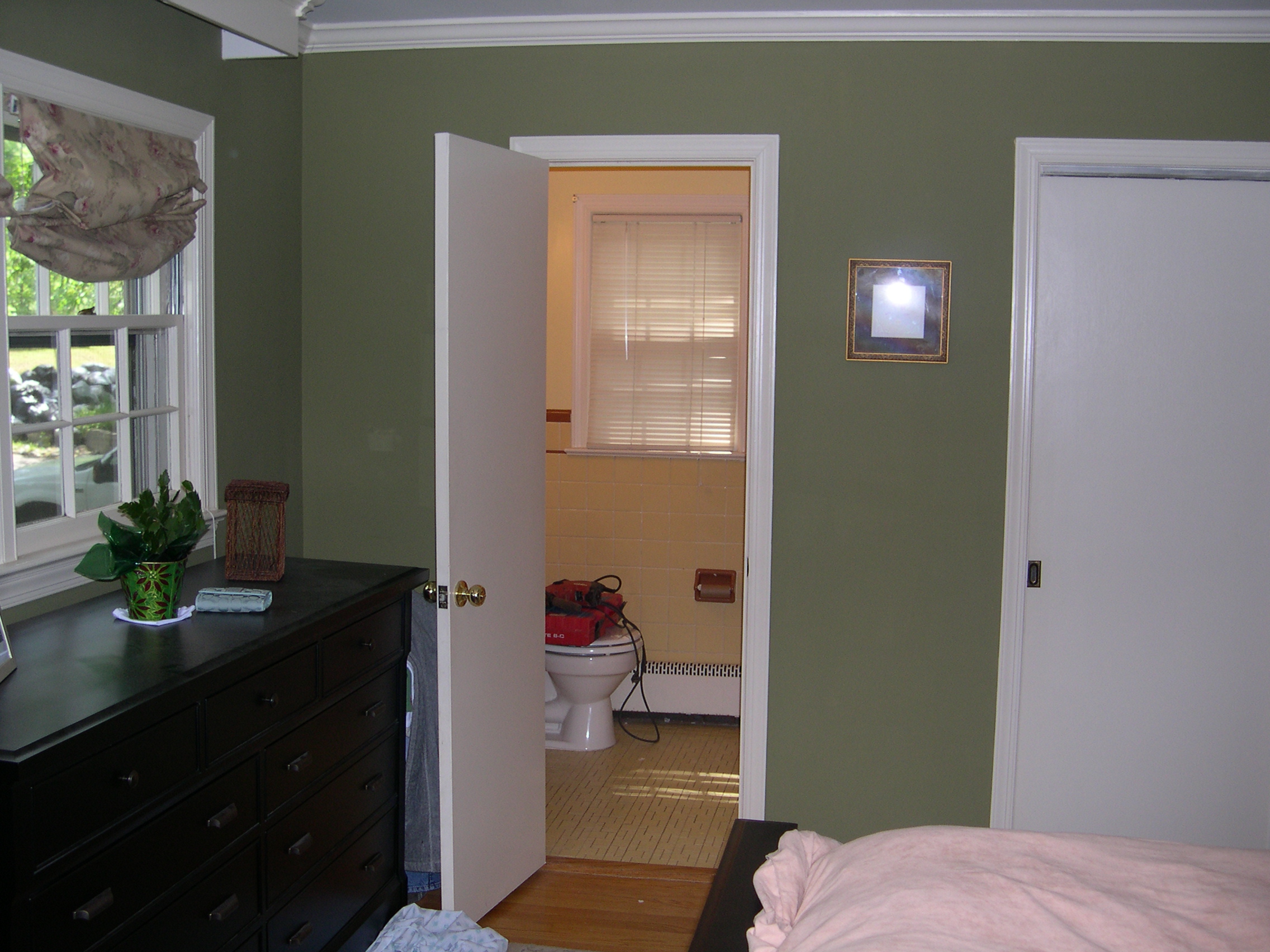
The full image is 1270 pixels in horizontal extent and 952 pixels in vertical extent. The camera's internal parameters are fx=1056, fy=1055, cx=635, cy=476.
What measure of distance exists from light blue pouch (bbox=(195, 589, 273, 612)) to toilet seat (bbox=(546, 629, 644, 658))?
2.03 m

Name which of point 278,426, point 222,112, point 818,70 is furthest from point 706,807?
point 222,112

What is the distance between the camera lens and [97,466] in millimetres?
2576

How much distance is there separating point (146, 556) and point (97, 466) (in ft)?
1.77

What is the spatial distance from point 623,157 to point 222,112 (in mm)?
1149

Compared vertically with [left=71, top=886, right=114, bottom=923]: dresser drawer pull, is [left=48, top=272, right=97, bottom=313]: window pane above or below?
above

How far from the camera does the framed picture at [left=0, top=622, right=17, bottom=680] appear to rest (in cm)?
180

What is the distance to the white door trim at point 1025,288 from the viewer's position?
10.1 ft

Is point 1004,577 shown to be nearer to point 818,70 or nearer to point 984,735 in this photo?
point 984,735

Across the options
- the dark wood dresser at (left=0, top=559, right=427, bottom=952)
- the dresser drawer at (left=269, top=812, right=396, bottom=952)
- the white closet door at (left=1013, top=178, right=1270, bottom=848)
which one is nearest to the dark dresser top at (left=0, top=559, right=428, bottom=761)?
the dark wood dresser at (left=0, top=559, right=427, bottom=952)

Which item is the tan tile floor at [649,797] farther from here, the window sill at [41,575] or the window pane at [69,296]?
the window pane at [69,296]

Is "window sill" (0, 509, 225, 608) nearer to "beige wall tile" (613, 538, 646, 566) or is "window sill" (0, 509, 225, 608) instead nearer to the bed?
the bed

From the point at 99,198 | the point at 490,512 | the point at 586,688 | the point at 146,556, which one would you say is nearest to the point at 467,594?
the point at 490,512

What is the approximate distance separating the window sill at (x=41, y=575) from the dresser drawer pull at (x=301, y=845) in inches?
29.6

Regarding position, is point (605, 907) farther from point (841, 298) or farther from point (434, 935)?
point (841, 298)
